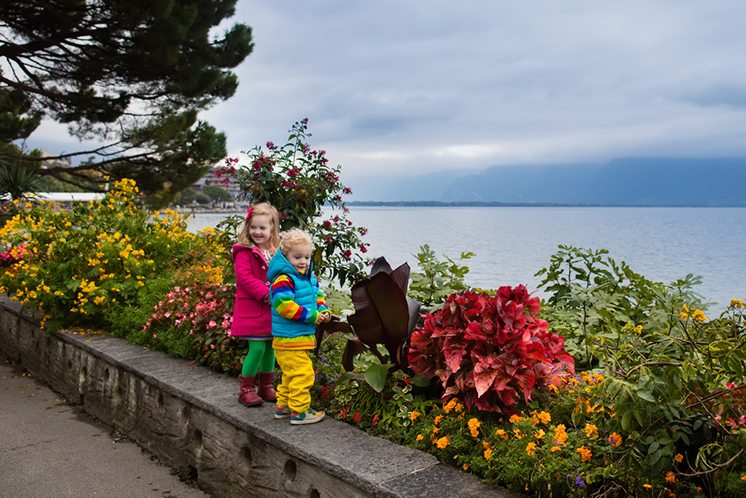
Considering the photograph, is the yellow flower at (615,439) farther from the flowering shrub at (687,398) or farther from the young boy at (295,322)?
the young boy at (295,322)

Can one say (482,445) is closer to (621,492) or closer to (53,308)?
(621,492)

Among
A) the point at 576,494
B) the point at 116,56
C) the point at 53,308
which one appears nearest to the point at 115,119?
the point at 116,56

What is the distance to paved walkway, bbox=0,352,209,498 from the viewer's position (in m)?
3.63

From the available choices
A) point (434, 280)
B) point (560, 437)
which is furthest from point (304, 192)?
point (560, 437)

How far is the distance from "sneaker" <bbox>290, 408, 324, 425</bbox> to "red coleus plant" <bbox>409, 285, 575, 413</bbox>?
574 mm

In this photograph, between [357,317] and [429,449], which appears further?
[357,317]

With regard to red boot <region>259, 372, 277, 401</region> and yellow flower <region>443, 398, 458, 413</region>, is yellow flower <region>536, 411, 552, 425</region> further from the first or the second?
red boot <region>259, 372, 277, 401</region>

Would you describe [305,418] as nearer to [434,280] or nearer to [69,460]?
[69,460]

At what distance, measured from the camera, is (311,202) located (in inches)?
226

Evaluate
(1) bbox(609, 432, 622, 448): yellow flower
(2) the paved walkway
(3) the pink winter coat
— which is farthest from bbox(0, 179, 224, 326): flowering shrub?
(1) bbox(609, 432, 622, 448): yellow flower

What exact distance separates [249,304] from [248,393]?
51 cm

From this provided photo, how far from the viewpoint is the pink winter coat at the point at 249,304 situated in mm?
3621

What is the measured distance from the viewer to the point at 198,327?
15.1 ft

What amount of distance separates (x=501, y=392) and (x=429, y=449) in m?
0.42
